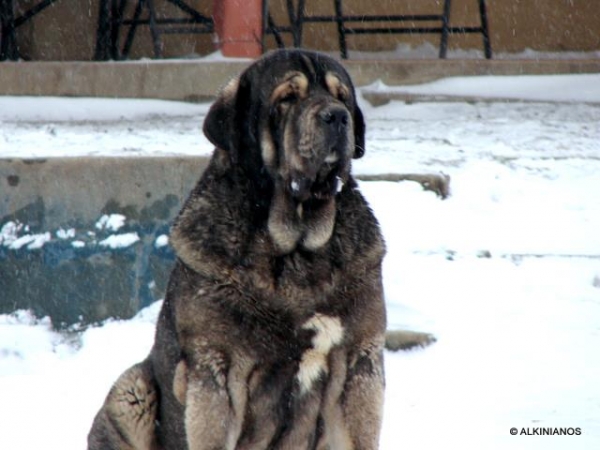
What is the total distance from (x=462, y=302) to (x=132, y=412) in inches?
99.2

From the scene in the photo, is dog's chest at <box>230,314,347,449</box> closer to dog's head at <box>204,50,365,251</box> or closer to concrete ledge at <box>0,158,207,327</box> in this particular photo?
dog's head at <box>204,50,365,251</box>

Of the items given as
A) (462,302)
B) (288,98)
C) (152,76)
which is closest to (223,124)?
(288,98)

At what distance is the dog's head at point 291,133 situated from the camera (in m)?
3.70

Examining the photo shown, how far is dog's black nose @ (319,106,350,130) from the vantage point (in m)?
3.65

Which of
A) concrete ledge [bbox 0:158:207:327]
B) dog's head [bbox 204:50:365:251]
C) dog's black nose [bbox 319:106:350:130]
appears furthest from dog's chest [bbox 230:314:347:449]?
concrete ledge [bbox 0:158:207:327]

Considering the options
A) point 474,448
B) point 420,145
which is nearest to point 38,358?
point 474,448

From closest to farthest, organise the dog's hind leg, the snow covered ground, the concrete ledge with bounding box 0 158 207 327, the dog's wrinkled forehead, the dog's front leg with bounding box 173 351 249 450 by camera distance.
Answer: the dog's front leg with bounding box 173 351 249 450 < the dog's wrinkled forehead < the dog's hind leg < the snow covered ground < the concrete ledge with bounding box 0 158 207 327

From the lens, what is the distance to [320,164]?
3703mm

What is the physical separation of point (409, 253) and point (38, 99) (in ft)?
14.2

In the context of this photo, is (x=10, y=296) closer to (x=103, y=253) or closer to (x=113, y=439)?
(x=103, y=253)

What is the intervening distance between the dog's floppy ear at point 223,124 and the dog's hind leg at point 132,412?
0.87m

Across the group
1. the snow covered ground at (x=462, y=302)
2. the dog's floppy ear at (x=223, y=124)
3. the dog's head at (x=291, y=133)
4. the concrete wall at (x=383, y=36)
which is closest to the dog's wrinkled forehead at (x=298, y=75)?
the dog's head at (x=291, y=133)

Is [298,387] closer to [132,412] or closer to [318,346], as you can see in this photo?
[318,346]

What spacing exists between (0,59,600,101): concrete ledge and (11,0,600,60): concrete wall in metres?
2.22
